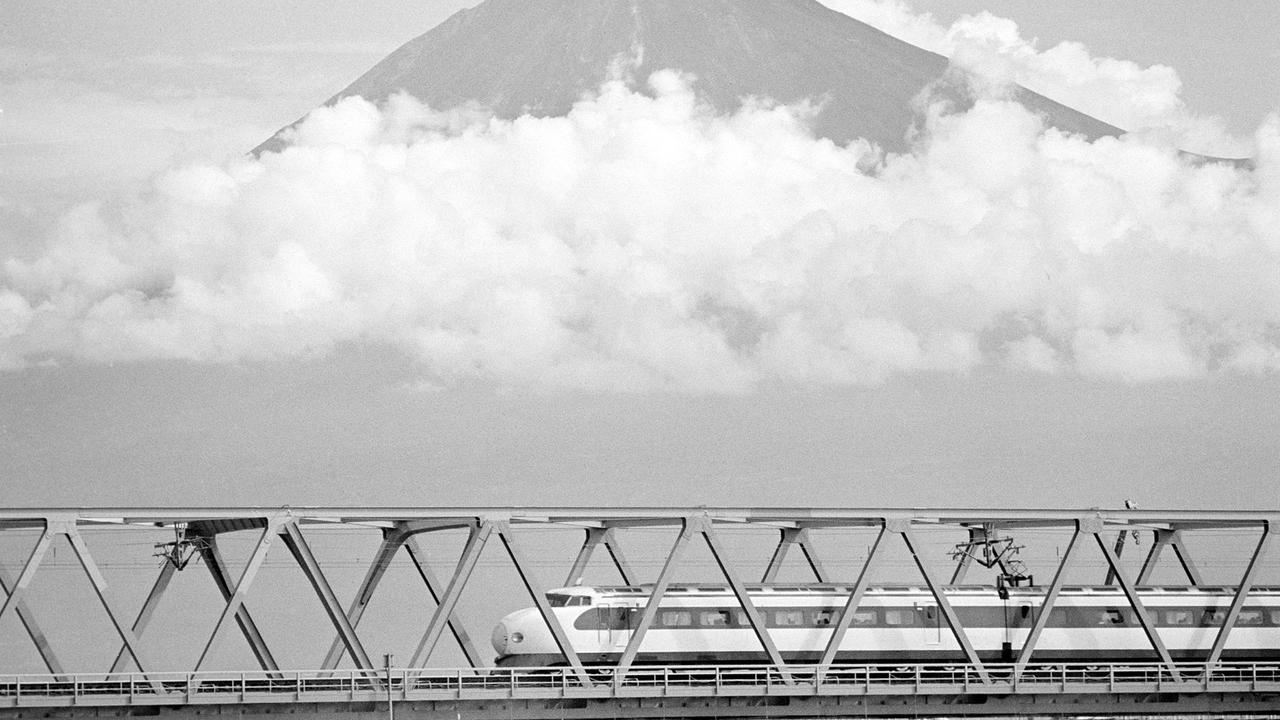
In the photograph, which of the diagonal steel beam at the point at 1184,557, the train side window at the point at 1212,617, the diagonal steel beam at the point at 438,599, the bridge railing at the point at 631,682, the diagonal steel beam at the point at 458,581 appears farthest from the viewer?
the diagonal steel beam at the point at 1184,557

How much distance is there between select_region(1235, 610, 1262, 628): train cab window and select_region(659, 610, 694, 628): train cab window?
2719 centimetres

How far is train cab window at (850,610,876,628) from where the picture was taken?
82375 mm

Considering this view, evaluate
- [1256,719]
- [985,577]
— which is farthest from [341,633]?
[985,577]

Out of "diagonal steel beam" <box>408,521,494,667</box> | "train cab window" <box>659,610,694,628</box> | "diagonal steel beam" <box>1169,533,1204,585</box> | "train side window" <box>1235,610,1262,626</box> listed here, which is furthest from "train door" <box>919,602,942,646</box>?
"diagonal steel beam" <box>408,521,494,667</box>

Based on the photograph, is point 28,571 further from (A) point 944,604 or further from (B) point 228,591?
(A) point 944,604

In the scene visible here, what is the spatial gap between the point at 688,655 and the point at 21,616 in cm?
2819

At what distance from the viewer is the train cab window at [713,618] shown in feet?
266

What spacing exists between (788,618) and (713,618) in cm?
340

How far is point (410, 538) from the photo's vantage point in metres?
79.4

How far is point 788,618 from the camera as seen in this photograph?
81500 mm

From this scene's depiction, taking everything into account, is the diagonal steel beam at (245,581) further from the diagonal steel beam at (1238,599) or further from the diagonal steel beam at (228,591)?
the diagonal steel beam at (1238,599)

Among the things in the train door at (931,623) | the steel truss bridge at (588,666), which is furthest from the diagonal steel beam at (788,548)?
the train door at (931,623)

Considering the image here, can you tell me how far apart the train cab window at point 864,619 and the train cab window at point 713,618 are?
19.6ft

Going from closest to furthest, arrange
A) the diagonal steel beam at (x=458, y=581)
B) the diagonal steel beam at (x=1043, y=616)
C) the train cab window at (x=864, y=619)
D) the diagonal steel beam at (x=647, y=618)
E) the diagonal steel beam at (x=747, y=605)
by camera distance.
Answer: the diagonal steel beam at (x=458, y=581) < the diagonal steel beam at (x=647, y=618) < the diagonal steel beam at (x=747, y=605) < the diagonal steel beam at (x=1043, y=616) < the train cab window at (x=864, y=619)
